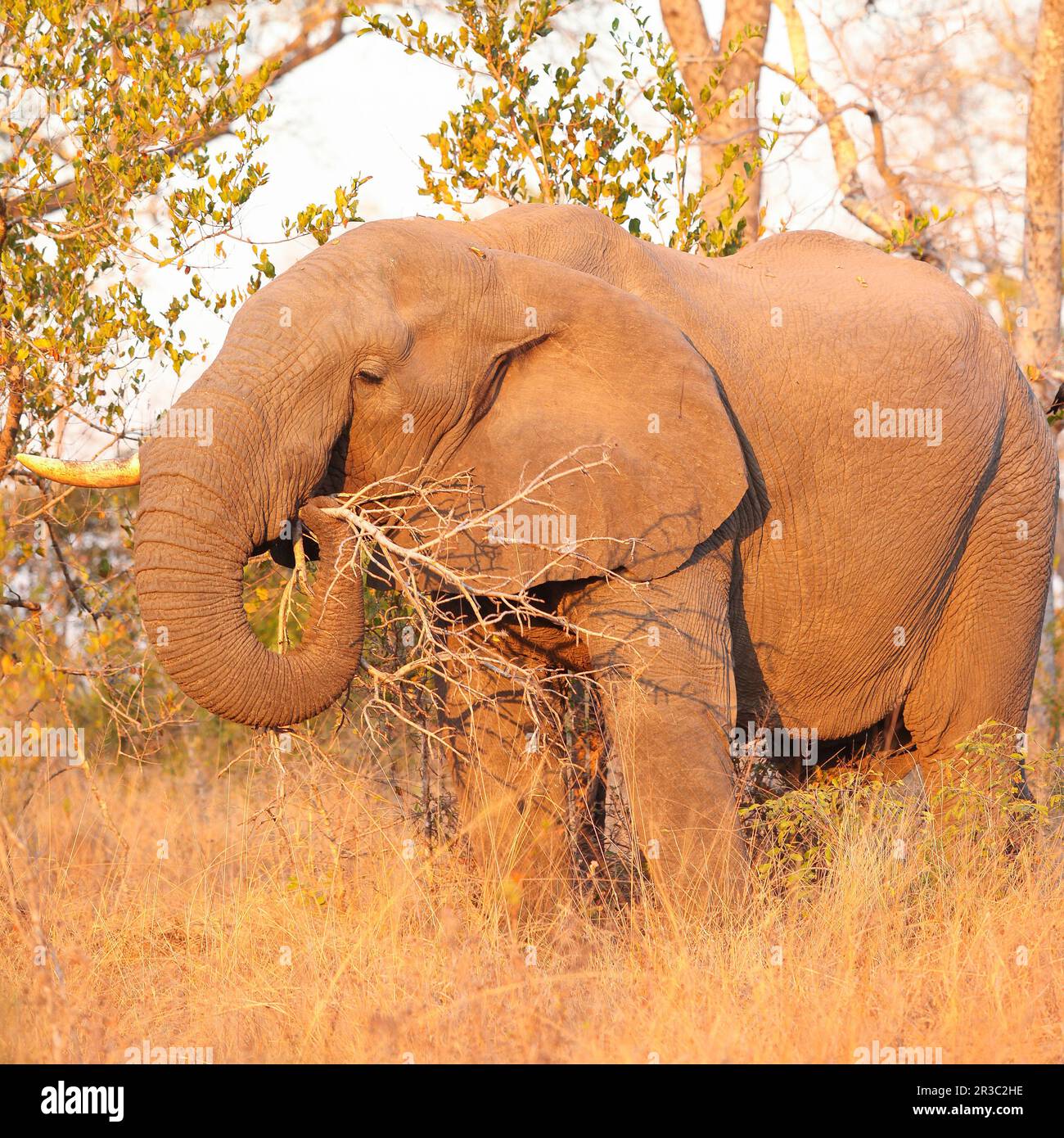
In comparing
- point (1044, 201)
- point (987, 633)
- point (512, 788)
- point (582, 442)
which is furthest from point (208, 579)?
point (1044, 201)

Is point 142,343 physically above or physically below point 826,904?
above

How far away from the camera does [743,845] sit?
546 centimetres

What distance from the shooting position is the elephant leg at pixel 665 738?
5.37 meters

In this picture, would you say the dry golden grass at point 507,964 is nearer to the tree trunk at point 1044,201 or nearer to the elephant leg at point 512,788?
the elephant leg at point 512,788

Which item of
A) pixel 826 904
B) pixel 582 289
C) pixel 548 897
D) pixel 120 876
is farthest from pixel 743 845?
pixel 120 876

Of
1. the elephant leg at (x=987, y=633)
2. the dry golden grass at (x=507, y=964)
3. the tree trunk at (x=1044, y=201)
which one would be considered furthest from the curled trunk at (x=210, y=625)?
the tree trunk at (x=1044, y=201)

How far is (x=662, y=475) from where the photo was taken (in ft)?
17.8

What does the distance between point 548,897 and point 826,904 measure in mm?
1149

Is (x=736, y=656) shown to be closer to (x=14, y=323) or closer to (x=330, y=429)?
(x=330, y=429)

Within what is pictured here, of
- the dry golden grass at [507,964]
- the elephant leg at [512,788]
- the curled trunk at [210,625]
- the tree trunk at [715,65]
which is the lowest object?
the dry golden grass at [507,964]

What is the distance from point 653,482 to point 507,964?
Answer: 1686 mm

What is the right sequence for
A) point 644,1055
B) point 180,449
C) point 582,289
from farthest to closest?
1. point 582,289
2. point 180,449
3. point 644,1055

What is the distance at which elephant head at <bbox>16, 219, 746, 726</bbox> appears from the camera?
15.0ft
